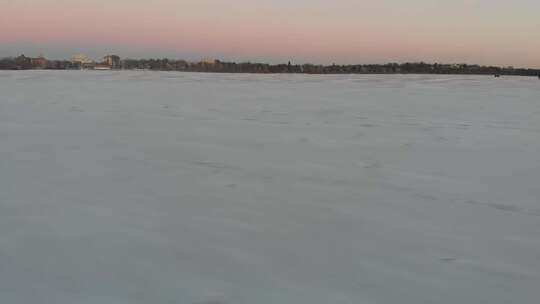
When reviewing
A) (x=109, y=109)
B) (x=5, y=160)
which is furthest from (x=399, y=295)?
(x=109, y=109)

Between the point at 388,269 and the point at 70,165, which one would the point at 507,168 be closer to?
the point at 388,269

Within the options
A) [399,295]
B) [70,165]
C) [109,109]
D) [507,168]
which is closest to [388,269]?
[399,295]

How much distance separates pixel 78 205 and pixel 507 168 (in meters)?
4.09

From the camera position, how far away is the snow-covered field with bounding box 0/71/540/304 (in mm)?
2217

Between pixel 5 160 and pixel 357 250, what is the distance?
3.90m

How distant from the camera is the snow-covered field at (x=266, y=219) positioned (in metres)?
2.22

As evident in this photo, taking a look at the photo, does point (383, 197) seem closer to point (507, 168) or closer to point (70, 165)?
point (507, 168)

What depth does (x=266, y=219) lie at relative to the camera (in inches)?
124

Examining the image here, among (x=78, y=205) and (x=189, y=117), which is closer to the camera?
(x=78, y=205)

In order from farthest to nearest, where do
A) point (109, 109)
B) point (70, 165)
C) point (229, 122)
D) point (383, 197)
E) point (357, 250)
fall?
point (109, 109)
point (229, 122)
point (70, 165)
point (383, 197)
point (357, 250)

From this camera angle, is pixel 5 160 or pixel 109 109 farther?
pixel 109 109

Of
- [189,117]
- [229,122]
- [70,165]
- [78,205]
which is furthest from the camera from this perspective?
[189,117]

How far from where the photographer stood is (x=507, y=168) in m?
4.80

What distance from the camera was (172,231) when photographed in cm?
289
